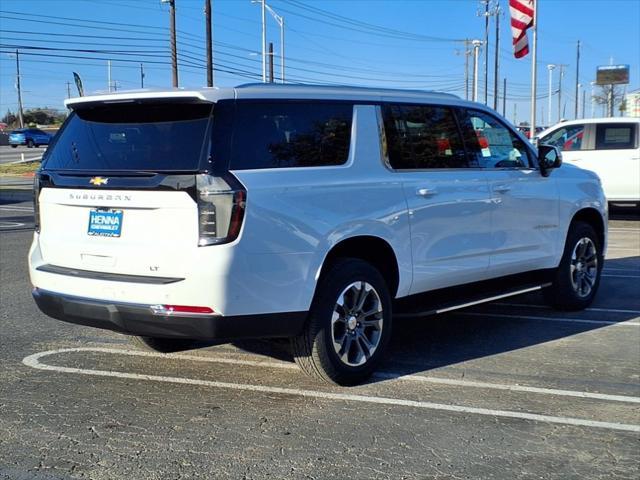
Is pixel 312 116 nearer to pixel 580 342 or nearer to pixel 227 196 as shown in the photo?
pixel 227 196

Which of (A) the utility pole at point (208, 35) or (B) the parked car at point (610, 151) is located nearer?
(B) the parked car at point (610, 151)

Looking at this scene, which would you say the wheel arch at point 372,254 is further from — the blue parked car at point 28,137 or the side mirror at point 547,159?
the blue parked car at point 28,137

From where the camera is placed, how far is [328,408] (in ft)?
14.7

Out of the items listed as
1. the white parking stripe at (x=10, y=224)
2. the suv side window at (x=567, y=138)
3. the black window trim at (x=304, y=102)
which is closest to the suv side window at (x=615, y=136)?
the suv side window at (x=567, y=138)

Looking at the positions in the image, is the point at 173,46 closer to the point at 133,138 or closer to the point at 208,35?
the point at 208,35

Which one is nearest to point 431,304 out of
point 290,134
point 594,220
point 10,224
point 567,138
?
point 290,134

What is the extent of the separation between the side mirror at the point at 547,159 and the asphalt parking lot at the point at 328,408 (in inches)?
57.2

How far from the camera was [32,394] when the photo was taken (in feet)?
15.4

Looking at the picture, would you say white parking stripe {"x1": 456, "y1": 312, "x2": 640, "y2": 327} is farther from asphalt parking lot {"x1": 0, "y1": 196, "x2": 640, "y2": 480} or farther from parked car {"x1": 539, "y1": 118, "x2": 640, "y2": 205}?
parked car {"x1": 539, "y1": 118, "x2": 640, "y2": 205}

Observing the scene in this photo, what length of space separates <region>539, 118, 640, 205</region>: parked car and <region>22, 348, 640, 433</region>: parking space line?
1119cm

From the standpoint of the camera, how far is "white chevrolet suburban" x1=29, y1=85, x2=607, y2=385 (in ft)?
13.6

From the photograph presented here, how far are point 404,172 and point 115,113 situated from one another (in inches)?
81.0

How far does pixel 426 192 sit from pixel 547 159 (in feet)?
6.22

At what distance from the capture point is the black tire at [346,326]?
15.2ft
